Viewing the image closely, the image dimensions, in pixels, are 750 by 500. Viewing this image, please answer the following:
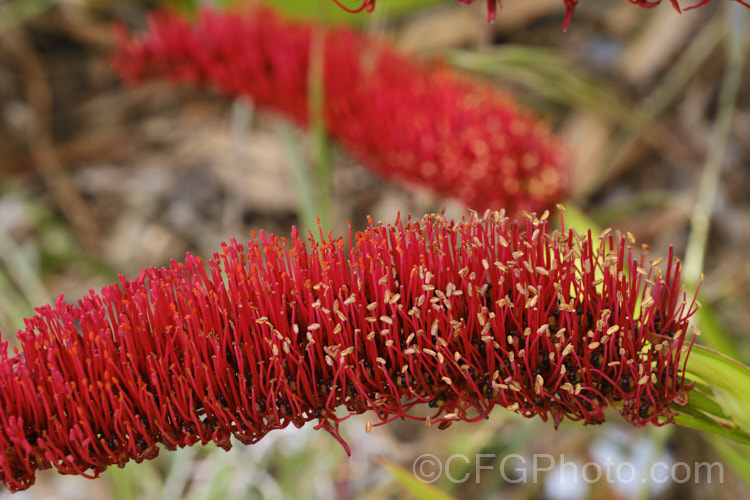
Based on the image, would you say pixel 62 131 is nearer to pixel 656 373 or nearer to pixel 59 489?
pixel 59 489

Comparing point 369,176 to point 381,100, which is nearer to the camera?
point 381,100

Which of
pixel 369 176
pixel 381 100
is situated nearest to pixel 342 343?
pixel 381 100

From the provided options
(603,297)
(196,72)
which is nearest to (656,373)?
(603,297)

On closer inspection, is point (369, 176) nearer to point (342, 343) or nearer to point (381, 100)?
point (381, 100)

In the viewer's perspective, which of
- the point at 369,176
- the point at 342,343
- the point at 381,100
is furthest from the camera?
the point at 369,176

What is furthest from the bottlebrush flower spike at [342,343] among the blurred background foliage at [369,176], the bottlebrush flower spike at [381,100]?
the bottlebrush flower spike at [381,100]

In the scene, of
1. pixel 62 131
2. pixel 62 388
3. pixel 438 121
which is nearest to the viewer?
pixel 62 388

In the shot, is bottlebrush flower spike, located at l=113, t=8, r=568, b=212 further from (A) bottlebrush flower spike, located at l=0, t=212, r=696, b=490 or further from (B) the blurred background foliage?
(A) bottlebrush flower spike, located at l=0, t=212, r=696, b=490
